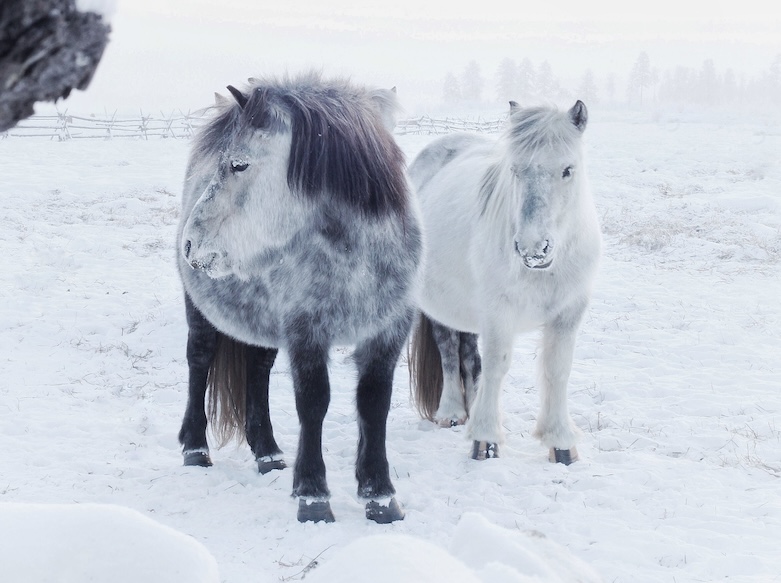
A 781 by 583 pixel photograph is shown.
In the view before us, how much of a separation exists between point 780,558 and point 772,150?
75.8ft

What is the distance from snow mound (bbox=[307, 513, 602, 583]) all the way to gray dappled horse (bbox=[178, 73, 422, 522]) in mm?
1747

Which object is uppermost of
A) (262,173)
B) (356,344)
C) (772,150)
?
(772,150)

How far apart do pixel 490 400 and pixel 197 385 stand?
185 cm

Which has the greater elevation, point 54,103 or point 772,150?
point 772,150

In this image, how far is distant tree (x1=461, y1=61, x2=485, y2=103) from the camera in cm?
7412

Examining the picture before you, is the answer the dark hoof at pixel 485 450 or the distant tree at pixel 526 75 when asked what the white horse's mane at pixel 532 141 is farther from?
the distant tree at pixel 526 75

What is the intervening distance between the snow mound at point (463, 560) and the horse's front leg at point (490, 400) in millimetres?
2503

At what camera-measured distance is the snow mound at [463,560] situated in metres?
1.55

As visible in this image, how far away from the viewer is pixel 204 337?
14.9 ft

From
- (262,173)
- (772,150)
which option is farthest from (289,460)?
(772,150)

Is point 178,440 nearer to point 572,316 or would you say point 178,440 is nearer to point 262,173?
point 262,173

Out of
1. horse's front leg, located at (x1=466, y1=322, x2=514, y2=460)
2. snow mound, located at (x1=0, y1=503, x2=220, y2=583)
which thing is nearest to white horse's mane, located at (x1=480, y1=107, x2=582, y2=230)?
horse's front leg, located at (x1=466, y1=322, x2=514, y2=460)

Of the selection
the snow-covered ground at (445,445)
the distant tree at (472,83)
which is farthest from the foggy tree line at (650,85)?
the snow-covered ground at (445,445)

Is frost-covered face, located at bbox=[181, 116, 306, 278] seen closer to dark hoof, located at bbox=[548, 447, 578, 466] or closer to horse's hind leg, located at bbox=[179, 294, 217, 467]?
horse's hind leg, located at bbox=[179, 294, 217, 467]
